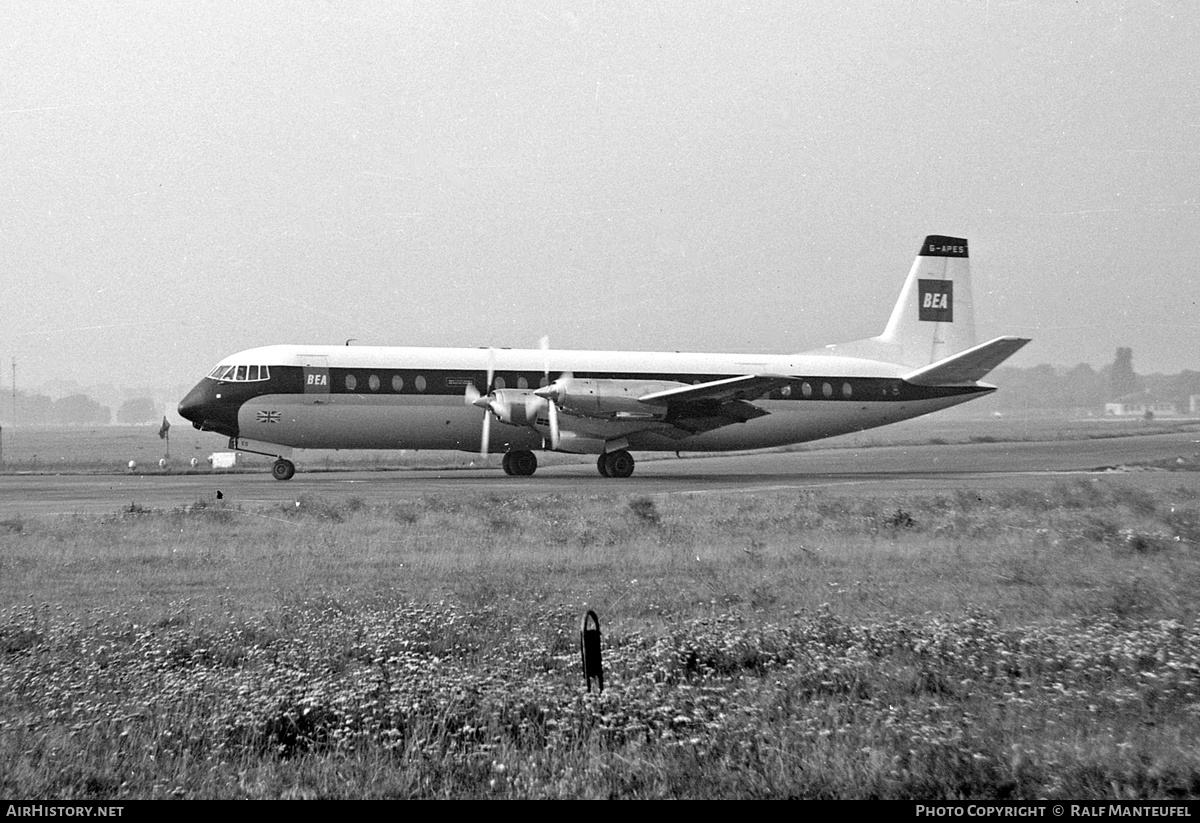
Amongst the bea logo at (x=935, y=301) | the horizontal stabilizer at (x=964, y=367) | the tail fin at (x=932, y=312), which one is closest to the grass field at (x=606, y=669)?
the horizontal stabilizer at (x=964, y=367)

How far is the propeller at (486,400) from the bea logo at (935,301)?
1617cm

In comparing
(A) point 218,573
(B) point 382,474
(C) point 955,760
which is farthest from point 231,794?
(B) point 382,474

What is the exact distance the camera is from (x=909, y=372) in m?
36.7

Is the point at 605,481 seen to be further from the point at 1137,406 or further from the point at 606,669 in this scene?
the point at 1137,406

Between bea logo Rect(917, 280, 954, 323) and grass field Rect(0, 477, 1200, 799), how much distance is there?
2191 centimetres

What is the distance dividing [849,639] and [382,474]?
29.2 meters

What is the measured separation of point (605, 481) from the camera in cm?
3156

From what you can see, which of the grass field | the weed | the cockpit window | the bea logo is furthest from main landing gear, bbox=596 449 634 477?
the grass field

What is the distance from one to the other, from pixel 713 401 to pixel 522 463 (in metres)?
6.62

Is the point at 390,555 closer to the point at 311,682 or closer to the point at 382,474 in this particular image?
the point at 311,682

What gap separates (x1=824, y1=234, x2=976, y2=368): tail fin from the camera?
3772cm

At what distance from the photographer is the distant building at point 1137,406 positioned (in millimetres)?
165875

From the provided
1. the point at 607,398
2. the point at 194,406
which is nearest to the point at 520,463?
the point at 607,398

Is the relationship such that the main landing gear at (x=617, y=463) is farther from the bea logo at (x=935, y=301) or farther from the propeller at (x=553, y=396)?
the bea logo at (x=935, y=301)
